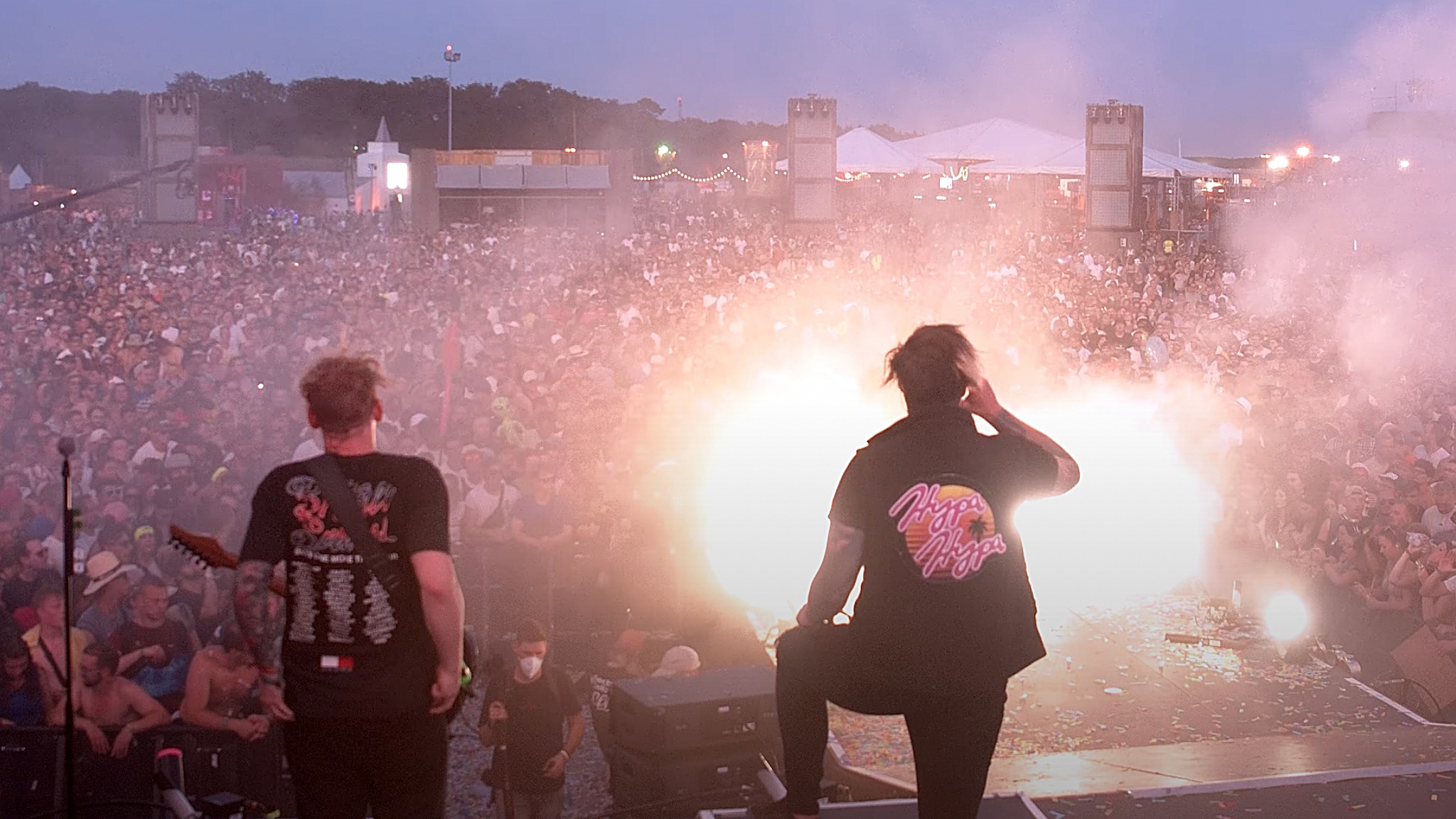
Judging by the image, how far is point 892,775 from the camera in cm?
545

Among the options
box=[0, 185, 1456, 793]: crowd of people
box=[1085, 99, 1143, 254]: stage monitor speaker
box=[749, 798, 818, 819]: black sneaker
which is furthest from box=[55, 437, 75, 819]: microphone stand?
box=[1085, 99, 1143, 254]: stage monitor speaker

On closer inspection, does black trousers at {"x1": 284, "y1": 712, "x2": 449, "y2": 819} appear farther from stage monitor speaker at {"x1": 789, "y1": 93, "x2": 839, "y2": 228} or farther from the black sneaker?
stage monitor speaker at {"x1": 789, "y1": 93, "x2": 839, "y2": 228}

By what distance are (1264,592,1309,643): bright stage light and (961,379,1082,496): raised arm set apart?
495cm

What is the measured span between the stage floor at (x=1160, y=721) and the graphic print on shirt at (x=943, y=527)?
1962 millimetres

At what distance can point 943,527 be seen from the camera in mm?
2918

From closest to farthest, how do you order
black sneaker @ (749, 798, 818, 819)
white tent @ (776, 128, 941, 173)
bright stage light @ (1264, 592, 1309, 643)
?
1. black sneaker @ (749, 798, 818, 819)
2. bright stage light @ (1264, 592, 1309, 643)
3. white tent @ (776, 128, 941, 173)

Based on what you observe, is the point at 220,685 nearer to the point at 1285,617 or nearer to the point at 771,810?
the point at 771,810

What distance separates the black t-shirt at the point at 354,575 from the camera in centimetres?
298

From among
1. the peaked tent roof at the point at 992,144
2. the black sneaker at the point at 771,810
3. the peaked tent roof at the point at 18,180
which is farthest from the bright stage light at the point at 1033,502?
the peaked tent roof at the point at 18,180

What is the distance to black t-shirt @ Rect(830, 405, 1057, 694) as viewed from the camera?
2924 mm

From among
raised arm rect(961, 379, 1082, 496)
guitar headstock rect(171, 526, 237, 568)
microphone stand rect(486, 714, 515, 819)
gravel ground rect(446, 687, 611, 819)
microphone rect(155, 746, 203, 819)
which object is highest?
raised arm rect(961, 379, 1082, 496)

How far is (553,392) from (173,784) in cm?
794

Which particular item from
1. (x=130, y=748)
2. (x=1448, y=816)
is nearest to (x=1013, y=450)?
(x=1448, y=816)

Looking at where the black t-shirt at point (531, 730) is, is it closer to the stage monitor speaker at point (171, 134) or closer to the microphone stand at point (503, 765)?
the microphone stand at point (503, 765)
